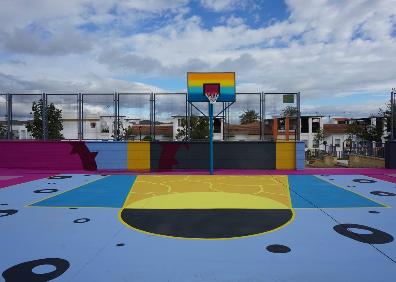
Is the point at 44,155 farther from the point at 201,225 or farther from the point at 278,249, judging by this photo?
the point at 278,249

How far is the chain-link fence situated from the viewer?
636 inches

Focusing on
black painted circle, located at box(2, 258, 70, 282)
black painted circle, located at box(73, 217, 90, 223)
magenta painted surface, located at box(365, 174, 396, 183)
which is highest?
magenta painted surface, located at box(365, 174, 396, 183)

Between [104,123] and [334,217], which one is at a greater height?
[104,123]

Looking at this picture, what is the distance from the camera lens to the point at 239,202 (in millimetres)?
8641

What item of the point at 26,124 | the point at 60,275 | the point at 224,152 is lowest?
the point at 60,275

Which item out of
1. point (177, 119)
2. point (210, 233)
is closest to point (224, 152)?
point (177, 119)

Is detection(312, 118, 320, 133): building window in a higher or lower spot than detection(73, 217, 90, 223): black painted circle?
higher

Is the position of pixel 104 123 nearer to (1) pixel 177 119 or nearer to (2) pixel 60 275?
(1) pixel 177 119

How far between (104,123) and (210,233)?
14.2 meters

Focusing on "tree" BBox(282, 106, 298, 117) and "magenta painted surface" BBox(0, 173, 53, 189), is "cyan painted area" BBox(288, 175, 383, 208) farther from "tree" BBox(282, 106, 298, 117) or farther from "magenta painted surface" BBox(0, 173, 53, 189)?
"magenta painted surface" BBox(0, 173, 53, 189)

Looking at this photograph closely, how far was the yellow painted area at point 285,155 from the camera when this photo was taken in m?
16.3

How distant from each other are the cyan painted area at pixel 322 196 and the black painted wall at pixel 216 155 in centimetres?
400

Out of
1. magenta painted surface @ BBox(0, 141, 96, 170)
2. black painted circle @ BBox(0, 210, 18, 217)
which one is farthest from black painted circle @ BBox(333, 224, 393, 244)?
magenta painted surface @ BBox(0, 141, 96, 170)

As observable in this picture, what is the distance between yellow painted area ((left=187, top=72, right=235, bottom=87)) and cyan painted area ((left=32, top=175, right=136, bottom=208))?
17.5ft
